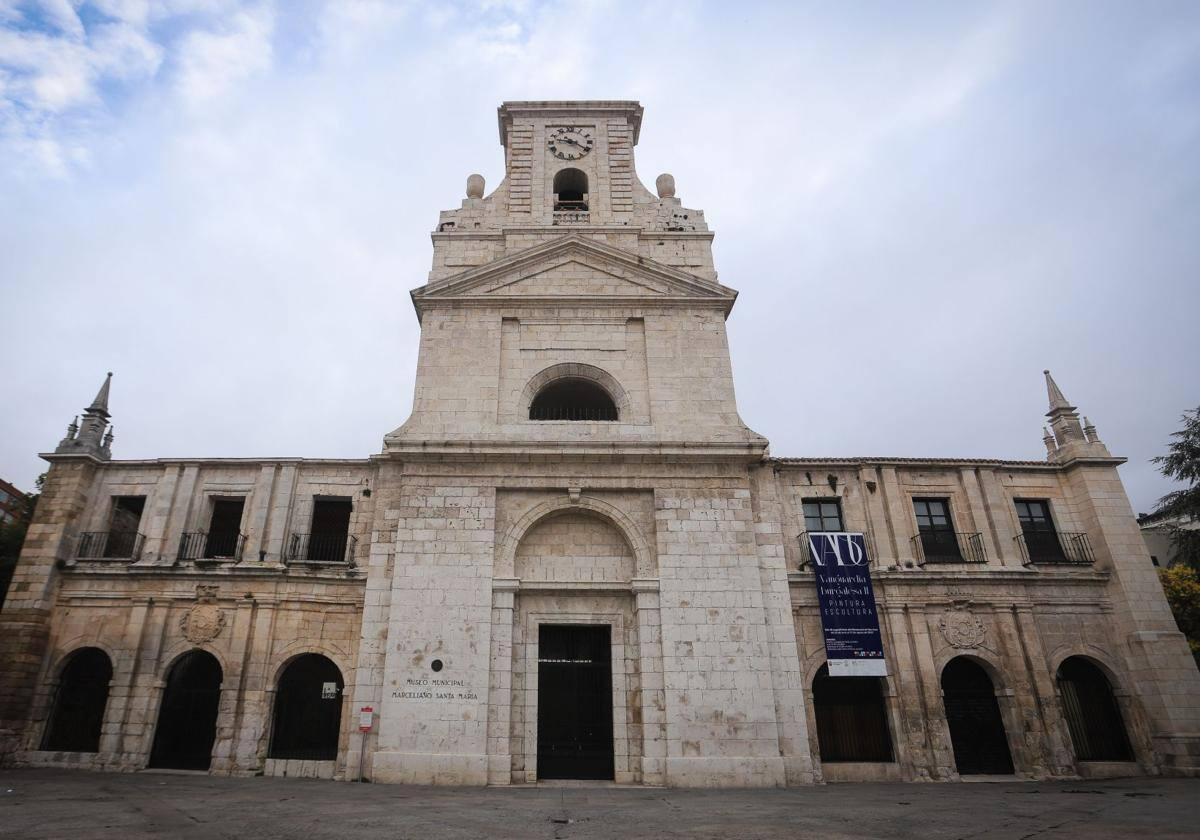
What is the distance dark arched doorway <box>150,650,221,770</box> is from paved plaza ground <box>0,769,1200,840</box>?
1828 millimetres

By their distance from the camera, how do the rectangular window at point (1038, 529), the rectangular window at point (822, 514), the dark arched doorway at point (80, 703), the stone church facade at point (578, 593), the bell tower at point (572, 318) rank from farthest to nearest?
the rectangular window at point (1038, 529) → the rectangular window at point (822, 514) → the bell tower at point (572, 318) → the dark arched doorway at point (80, 703) → the stone church facade at point (578, 593)

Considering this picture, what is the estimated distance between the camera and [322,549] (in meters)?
20.4

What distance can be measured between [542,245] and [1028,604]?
18760 millimetres

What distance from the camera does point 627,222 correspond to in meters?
23.7

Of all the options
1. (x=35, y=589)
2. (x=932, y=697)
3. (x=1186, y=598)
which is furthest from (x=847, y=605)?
(x=35, y=589)

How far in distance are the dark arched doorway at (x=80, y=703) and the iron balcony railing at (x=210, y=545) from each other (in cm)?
356

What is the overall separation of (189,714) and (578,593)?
1171cm

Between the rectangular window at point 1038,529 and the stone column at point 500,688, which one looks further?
the rectangular window at point 1038,529

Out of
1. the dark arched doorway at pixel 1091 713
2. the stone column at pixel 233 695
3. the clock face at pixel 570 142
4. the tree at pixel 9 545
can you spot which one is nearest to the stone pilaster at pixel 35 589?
the tree at pixel 9 545

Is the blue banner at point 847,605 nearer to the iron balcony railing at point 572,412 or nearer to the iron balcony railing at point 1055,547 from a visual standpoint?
the iron balcony railing at point 1055,547

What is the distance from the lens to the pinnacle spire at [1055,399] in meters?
22.5

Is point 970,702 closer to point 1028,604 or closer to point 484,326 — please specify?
point 1028,604

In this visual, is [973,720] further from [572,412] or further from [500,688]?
[572,412]

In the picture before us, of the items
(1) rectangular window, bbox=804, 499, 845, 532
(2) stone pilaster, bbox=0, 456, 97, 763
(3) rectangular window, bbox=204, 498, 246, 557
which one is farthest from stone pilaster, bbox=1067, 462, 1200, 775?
(2) stone pilaster, bbox=0, 456, 97, 763
